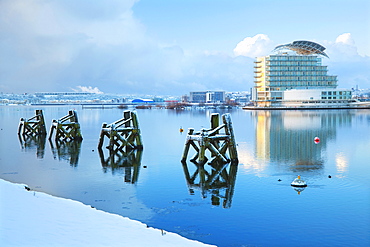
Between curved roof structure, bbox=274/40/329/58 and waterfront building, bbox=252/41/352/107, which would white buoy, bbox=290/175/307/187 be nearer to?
waterfront building, bbox=252/41/352/107

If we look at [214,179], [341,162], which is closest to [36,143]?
[214,179]

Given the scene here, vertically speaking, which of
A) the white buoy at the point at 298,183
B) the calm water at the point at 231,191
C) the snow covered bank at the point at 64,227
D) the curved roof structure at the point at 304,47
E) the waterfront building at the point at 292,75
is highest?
the curved roof structure at the point at 304,47

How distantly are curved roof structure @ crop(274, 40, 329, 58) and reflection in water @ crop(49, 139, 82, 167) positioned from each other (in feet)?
447

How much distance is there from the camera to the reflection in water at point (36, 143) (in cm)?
3440

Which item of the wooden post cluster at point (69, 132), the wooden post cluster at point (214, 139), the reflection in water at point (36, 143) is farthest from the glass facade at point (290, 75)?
the wooden post cluster at point (214, 139)

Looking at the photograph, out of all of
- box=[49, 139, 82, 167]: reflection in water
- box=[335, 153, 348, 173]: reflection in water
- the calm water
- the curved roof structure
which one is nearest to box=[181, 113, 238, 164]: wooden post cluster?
the calm water

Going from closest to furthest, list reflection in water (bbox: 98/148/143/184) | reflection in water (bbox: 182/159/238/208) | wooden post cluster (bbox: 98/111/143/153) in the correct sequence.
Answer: reflection in water (bbox: 182/159/238/208) < reflection in water (bbox: 98/148/143/184) < wooden post cluster (bbox: 98/111/143/153)

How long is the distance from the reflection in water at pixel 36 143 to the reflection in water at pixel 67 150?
879mm

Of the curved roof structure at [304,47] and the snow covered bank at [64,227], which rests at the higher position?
the curved roof structure at [304,47]

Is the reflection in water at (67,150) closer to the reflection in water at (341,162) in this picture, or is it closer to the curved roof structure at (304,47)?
the reflection in water at (341,162)

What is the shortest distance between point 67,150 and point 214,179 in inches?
667

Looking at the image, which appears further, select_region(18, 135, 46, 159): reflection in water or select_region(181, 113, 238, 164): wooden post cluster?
select_region(18, 135, 46, 159): reflection in water

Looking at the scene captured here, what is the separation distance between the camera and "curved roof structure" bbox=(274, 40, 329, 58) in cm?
16312

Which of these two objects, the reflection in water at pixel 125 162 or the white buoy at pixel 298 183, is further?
the reflection in water at pixel 125 162
